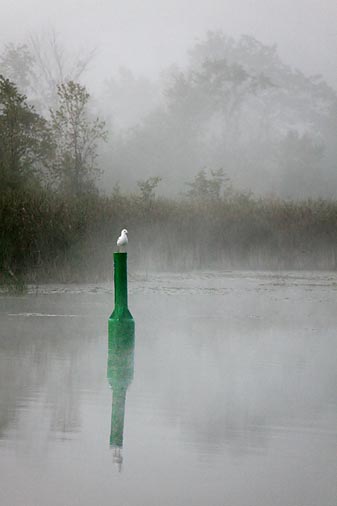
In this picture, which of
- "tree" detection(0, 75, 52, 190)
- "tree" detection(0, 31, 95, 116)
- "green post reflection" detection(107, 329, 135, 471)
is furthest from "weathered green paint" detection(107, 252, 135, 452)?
"tree" detection(0, 31, 95, 116)

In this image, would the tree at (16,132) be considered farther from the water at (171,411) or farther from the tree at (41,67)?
the tree at (41,67)

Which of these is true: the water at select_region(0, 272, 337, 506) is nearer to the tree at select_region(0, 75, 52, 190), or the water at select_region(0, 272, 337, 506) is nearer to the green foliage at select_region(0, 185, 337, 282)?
the green foliage at select_region(0, 185, 337, 282)

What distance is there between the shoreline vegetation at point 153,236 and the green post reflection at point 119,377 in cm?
562

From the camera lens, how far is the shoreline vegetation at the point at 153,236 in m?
14.1

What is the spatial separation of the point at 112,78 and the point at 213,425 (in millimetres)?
50684

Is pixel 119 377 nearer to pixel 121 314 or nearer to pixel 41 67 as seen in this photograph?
pixel 121 314

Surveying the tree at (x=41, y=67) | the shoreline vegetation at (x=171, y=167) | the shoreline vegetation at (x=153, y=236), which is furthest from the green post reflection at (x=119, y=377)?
the tree at (x=41, y=67)

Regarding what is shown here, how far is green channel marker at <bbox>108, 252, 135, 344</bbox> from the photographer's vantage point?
700cm

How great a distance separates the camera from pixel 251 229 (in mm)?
19078

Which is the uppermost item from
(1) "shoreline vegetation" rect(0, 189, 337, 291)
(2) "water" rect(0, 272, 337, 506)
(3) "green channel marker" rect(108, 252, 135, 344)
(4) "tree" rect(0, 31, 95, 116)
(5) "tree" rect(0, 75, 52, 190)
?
(4) "tree" rect(0, 31, 95, 116)

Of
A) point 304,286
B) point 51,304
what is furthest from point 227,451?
point 304,286

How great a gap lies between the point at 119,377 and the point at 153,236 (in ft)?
39.3

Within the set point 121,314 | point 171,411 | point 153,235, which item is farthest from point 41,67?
point 171,411

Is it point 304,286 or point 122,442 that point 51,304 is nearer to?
point 304,286
